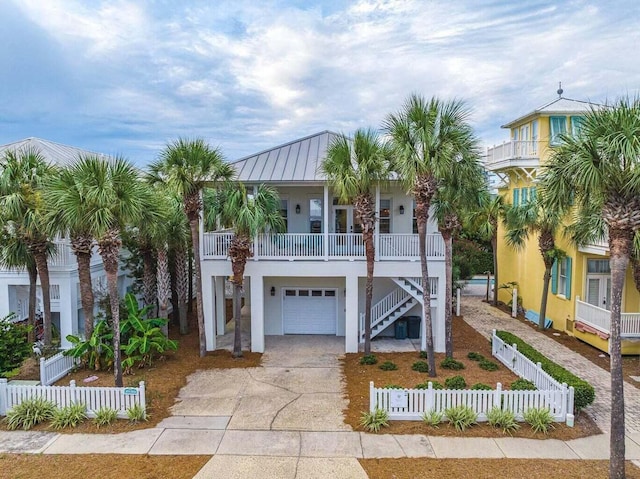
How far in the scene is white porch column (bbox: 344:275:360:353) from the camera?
14992 mm

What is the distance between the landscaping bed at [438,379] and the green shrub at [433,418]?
9 centimetres

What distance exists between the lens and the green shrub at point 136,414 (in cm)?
956

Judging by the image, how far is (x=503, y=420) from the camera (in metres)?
9.14

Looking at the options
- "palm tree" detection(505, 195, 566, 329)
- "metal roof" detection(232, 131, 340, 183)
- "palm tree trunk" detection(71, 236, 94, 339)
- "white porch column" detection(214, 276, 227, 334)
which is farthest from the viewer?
"white porch column" detection(214, 276, 227, 334)

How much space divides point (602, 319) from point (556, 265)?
422 centimetres

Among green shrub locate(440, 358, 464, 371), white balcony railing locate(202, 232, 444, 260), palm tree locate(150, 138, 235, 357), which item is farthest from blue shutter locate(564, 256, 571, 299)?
palm tree locate(150, 138, 235, 357)

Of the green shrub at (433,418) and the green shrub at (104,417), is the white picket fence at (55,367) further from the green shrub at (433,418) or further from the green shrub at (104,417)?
the green shrub at (433,418)

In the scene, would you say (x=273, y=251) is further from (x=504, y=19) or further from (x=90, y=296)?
(x=504, y=19)

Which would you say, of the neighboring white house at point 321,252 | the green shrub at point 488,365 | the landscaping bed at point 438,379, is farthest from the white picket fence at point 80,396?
the green shrub at point 488,365

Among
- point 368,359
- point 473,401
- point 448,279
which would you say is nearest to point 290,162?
point 448,279

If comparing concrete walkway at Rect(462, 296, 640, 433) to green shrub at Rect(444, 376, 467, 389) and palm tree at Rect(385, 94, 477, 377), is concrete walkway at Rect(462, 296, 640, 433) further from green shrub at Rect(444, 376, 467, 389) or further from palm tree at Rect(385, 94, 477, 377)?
palm tree at Rect(385, 94, 477, 377)

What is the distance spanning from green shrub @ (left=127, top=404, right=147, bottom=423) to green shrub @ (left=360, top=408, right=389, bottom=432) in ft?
16.8

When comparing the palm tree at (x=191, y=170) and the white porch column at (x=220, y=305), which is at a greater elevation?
the palm tree at (x=191, y=170)

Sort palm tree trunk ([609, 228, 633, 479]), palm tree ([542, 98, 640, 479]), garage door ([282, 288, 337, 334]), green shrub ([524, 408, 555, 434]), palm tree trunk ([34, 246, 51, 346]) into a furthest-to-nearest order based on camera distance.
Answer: garage door ([282, 288, 337, 334]) < palm tree trunk ([34, 246, 51, 346]) < green shrub ([524, 408, 555, 434]) < palm tree trunk ([609, 228, 633, 479]) < palm tree ([542, 98, 640, 479])
